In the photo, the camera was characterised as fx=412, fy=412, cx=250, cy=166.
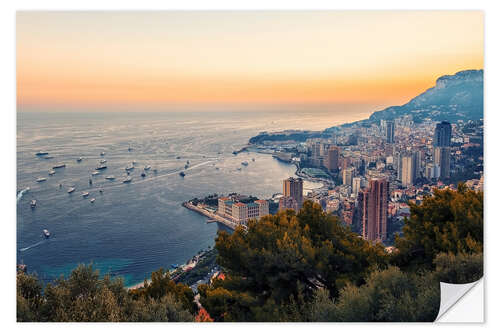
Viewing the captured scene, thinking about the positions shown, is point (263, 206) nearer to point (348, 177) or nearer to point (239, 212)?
point (239, 212)

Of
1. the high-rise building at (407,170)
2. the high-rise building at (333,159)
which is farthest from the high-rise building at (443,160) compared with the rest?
the high-rise building at (333,159)

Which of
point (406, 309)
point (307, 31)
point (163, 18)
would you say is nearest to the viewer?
point (406, 309)

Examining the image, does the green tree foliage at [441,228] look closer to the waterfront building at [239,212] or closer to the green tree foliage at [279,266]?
the green tree foliage at [279,266]

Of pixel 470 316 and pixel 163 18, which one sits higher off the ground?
pixel 163 18

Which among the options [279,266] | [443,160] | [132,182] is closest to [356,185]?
[443,160]

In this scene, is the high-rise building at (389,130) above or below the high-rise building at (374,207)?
above
